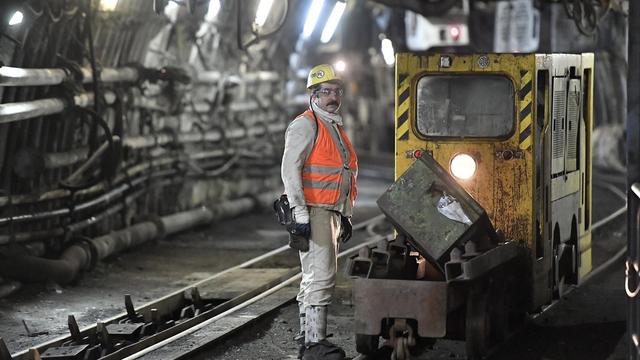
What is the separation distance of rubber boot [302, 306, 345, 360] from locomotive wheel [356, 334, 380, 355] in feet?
0.71

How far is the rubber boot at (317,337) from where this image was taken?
29.3 ft

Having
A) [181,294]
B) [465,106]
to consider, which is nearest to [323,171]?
[465,106]

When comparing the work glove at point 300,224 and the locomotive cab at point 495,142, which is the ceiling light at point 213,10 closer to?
the locomotive cab at point 495,142

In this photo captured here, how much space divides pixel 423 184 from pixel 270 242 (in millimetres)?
8084

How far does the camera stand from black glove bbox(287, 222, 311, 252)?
28.9 ft

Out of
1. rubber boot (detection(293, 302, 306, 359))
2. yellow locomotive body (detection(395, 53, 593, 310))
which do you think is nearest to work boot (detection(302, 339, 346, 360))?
rubber boot (detection(293, 302, 306, 359))

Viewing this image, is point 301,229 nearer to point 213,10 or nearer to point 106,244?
point 106,244

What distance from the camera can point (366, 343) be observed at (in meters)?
9.14

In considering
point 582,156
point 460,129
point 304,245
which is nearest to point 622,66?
point 582,156

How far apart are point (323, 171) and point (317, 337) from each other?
1203 millimetres

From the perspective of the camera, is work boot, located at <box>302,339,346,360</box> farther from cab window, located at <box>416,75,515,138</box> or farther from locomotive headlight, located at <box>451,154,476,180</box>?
cab window, located at <box>416,75,515,138</box>

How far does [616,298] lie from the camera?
471 inches

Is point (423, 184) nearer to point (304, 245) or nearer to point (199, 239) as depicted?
point (304, 245)

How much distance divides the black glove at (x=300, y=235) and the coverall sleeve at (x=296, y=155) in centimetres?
16
